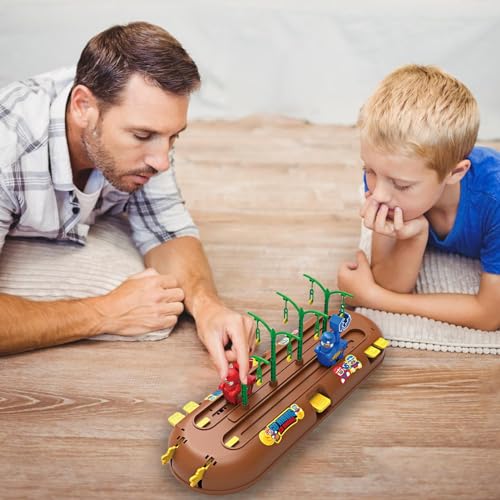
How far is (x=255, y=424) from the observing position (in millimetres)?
1049

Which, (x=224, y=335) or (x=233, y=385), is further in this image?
(x=224, y=335)

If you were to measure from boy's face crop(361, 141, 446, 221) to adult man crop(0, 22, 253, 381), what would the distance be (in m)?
0.37

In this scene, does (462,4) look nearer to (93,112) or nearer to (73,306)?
(93,112)

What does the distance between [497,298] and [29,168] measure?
39.2 inches

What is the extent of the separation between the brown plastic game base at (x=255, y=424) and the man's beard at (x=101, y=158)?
1.60 ft

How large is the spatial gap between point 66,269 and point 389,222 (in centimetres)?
72

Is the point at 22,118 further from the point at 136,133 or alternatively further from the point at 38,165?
the point at 136,133

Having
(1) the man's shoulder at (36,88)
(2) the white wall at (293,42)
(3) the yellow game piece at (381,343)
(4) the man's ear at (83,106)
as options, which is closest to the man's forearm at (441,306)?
(3) the yellow game piece at (381,343)

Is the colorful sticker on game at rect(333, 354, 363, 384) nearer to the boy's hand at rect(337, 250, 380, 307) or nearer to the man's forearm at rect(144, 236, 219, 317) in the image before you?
the boy's hand at rect(337, 250, 380, 307)

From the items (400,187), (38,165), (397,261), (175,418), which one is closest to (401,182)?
(400,187)

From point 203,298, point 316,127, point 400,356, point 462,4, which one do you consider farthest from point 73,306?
point 462,4

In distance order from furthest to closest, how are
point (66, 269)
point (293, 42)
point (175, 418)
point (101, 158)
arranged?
point (293, 42) → point (66, 269) → point (101, 158) → point (175, 418)

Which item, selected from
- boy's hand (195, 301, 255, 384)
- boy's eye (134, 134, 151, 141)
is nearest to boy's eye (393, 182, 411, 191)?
boy's hand (195, 301, 255, 384)

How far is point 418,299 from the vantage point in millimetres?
1372
